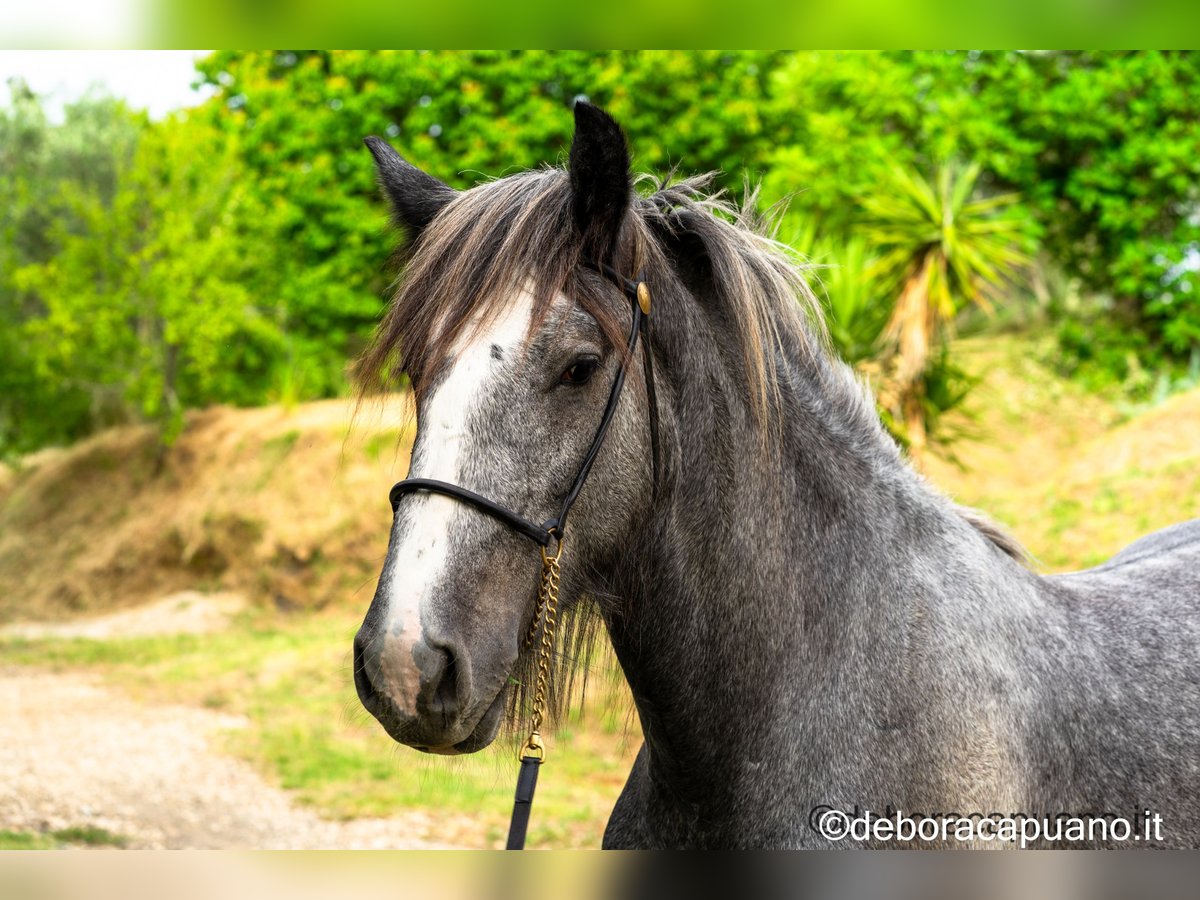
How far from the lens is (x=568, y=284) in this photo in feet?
6.35

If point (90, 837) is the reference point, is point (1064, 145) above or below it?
above

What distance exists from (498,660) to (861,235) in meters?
7.67

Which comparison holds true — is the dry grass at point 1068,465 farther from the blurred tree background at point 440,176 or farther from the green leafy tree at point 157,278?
the green leafy tree at point 157,278

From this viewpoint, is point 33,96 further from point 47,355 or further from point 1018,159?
point 1018,159

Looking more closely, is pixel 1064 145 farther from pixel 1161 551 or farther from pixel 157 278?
pixel 157 278

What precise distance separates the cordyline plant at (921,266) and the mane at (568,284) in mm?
5159

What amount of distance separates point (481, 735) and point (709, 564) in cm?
61

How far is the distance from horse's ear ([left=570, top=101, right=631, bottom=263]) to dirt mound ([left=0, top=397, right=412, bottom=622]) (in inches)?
443

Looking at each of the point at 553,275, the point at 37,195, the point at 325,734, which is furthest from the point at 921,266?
the point at 37,195

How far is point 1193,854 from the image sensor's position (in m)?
2.21

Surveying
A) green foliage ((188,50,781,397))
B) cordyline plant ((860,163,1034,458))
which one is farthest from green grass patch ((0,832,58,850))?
green foliage ((188,50,781,397))

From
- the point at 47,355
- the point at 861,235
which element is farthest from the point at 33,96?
the point at 861,235

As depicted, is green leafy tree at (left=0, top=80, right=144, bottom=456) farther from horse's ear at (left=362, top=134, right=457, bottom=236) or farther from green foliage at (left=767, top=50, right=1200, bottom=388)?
horse's ear at (left=362, top=134, right=457, bottom=236)

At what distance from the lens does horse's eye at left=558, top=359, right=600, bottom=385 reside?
188 cm
